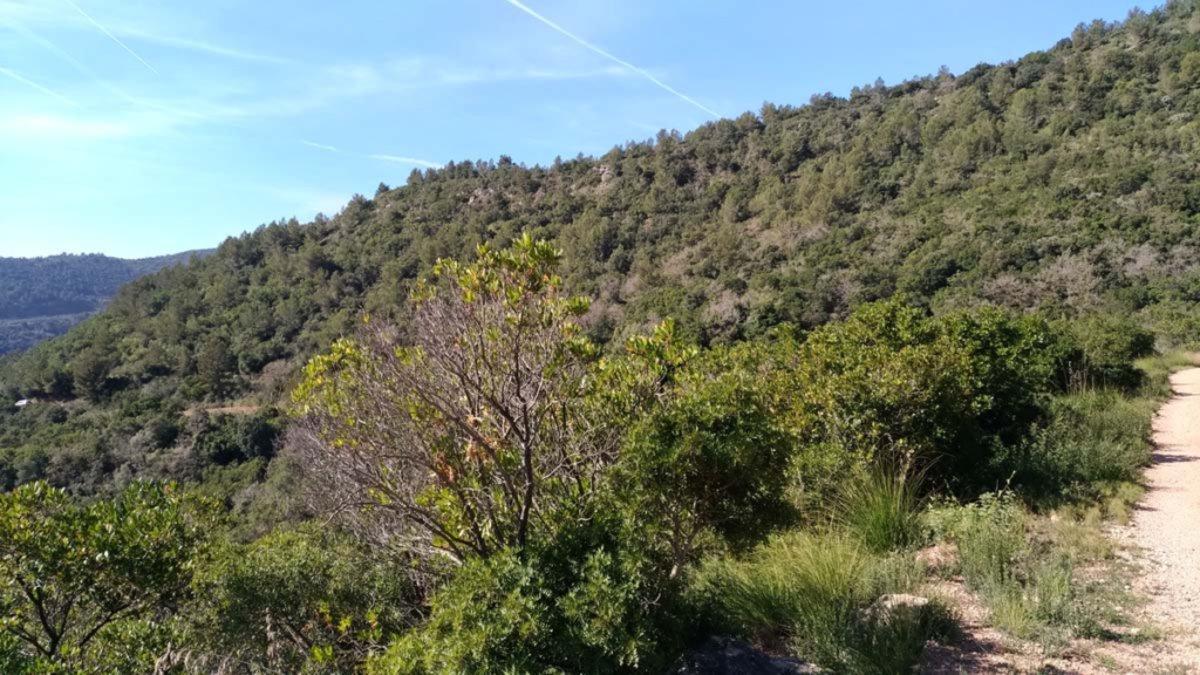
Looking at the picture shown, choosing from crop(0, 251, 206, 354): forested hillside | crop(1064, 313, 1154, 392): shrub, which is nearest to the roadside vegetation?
crop(1064, 313, 1154, 392): shrub

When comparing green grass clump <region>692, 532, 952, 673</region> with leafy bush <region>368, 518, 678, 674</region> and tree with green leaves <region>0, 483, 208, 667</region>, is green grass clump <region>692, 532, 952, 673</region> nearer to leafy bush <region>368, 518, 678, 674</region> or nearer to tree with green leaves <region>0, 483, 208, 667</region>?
leafy bush <region>368, 518, 678, 674</region>

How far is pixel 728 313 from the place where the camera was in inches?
1083

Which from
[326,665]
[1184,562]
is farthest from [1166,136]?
[326,665]

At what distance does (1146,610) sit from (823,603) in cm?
200

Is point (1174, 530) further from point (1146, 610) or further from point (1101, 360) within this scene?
point (1101, 360)

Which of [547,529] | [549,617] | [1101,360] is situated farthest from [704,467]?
[1101,360]

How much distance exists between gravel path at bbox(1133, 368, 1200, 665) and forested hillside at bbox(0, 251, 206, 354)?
9379cm

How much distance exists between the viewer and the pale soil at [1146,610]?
11.2 ft

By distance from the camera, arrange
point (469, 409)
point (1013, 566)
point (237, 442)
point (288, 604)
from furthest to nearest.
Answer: point (237, 442), point (288, 604), point (1013, 566), point (469, 409)

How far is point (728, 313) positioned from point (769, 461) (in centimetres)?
2417

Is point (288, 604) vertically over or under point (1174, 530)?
under

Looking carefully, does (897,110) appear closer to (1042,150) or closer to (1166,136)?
(1042,150)

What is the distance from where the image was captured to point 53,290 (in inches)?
3711

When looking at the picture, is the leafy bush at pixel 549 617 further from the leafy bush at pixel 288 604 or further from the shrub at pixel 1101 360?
the shrub at pixel 1101 360
